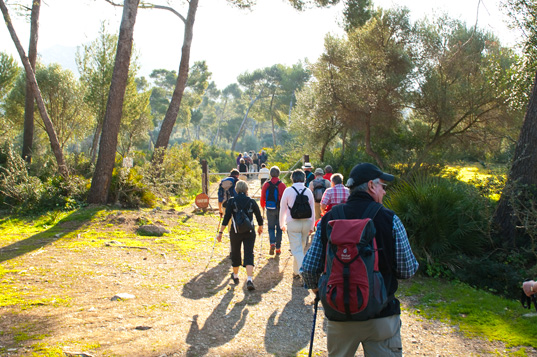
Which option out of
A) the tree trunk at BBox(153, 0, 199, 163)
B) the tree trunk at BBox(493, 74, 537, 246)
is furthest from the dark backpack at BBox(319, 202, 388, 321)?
the tree trunk at BBox(153, 0, 199, 163)

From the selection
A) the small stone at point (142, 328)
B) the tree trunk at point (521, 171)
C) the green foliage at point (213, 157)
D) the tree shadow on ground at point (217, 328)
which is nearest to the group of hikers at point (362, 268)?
the tree shadow on ground at point (217, 328)

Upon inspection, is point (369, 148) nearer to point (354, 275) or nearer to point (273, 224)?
point (273, 224)

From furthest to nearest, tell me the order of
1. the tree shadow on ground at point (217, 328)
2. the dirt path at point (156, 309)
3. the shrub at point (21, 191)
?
1. the shrub at point (21, 191)
2. the tree shadow on ground at point (217, 328)
3. the dirt path at point (156, 309)

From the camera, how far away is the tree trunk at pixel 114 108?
12.8m

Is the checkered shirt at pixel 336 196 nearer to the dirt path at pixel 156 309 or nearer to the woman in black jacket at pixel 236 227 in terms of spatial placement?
the woman in black jacket at pixel 236 227

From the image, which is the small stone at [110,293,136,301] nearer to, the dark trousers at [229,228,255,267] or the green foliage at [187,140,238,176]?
the dark trousers at [229,228,255,267]

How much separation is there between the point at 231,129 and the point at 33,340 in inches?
3569

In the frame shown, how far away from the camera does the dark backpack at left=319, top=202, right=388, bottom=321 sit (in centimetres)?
267

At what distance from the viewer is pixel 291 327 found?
18.6 ft

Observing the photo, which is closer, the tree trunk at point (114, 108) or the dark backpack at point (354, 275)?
the dark backpack at point (354, 275)

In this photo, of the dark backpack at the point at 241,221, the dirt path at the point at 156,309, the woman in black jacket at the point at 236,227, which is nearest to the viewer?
the dirt path at the point at 156,309

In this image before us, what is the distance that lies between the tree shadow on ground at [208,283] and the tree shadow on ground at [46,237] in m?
3.53

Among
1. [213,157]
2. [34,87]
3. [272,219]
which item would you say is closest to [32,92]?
[34,87]

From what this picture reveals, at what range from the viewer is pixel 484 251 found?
8664mm
